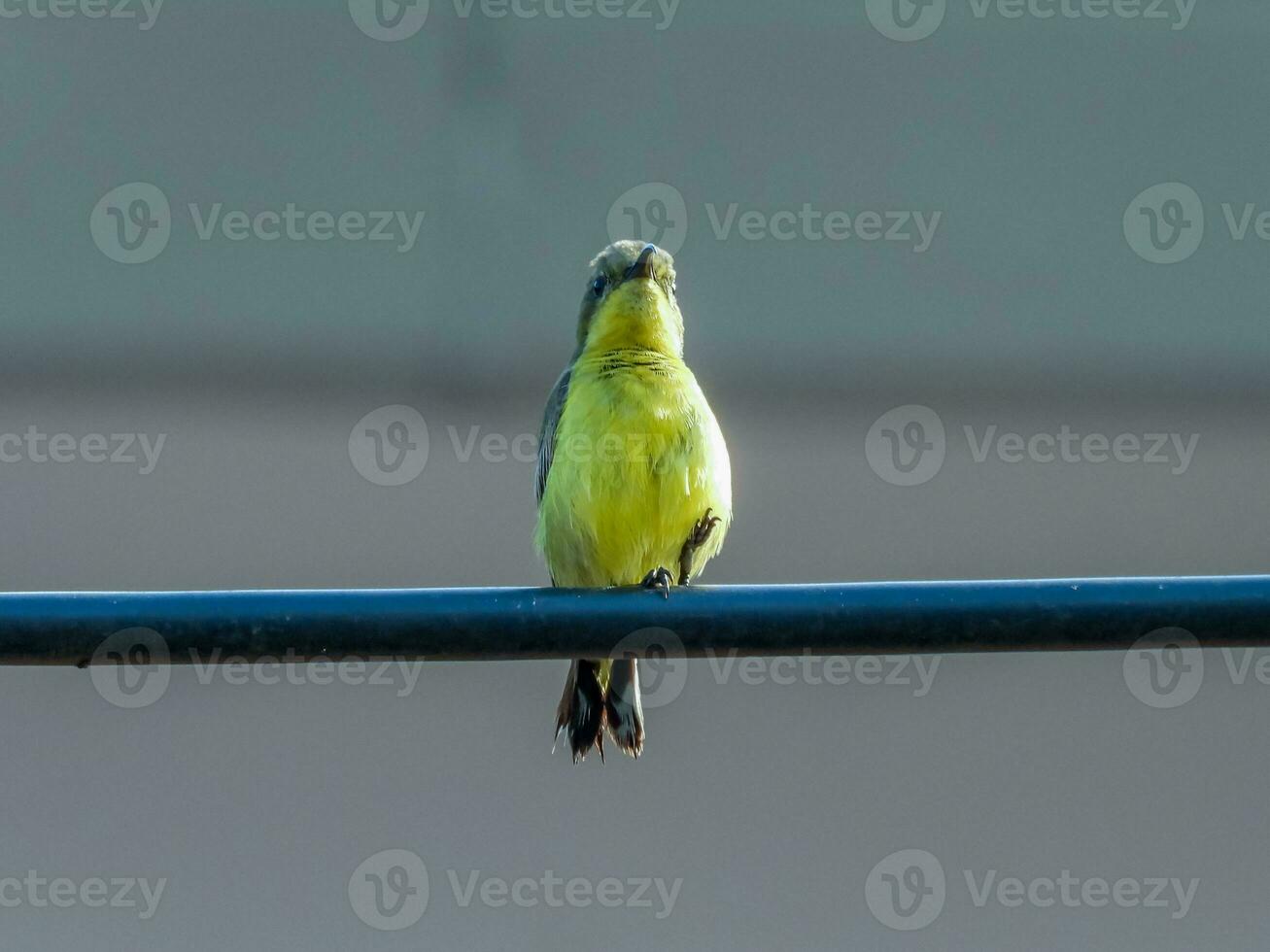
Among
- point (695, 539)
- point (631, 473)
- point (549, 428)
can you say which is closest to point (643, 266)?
point (549, 428)

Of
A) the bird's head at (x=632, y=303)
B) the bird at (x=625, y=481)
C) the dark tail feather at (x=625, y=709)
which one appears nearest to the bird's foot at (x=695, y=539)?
the bird at (x=625, y=481)

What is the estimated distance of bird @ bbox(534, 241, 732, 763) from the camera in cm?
446

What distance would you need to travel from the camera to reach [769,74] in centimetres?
784

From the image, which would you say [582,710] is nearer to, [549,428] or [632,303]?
[549,428]

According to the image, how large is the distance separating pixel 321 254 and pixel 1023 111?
12.4 ft

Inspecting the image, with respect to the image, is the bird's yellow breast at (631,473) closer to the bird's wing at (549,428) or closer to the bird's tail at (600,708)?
the bird's wing at (549,428)

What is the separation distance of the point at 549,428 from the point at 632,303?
1.67ft

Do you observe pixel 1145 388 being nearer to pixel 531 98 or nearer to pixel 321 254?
pixel 531 98

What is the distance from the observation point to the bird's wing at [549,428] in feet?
16.1

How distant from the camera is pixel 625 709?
15.5 feet

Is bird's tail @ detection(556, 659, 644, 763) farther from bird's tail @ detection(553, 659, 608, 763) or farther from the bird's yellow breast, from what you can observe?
the bird's yellow breast

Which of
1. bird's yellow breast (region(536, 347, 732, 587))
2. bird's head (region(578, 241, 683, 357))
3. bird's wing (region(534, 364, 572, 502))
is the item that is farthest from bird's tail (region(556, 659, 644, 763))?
bird's head (region(578, 241, 683, 357))

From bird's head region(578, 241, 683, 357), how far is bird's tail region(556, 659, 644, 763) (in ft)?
3.53

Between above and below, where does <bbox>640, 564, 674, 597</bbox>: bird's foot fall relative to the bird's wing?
below
